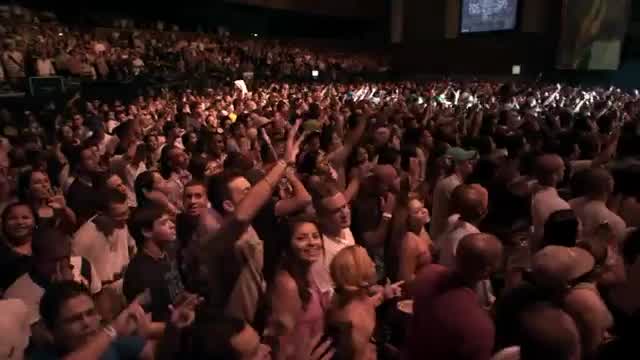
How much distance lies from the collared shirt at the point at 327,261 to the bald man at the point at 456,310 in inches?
24.0

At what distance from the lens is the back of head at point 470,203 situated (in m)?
4.05

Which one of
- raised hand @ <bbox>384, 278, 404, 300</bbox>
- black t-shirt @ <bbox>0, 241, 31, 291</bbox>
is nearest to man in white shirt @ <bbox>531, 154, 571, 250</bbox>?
raised hand @ <bbox>384, 278, 404, 300</bbox>

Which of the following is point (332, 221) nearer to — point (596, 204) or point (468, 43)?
point (596, 204)

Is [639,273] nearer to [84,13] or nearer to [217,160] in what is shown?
[217,160]

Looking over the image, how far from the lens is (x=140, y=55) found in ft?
68.7

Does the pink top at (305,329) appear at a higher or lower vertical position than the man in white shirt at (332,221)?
lower

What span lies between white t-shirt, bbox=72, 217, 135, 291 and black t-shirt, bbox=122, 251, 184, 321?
45 cm

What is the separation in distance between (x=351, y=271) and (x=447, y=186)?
97.9 inches

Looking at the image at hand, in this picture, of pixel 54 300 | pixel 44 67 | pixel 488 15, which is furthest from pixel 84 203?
pixel 488 15

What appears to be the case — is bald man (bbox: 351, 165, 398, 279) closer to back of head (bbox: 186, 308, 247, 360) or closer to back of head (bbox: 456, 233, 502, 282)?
back of head (bbox: 456, 233, 502, 282)

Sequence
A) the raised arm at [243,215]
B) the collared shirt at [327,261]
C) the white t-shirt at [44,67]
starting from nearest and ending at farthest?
the raised arm at [243,215], the collared shirt at [327,261], the white t-shirt at [44,67]

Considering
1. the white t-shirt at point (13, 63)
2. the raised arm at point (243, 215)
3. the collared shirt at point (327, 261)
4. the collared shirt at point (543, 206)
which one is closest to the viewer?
the raised arm at point (243, 215)

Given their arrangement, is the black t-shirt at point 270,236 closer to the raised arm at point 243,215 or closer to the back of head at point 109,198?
the raised arm at point 243,215

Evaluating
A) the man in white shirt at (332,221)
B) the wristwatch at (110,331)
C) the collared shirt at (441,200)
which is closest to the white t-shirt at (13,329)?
the wristwatch at (110,331)
